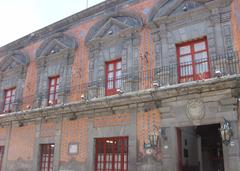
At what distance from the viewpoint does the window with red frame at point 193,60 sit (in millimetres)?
8852

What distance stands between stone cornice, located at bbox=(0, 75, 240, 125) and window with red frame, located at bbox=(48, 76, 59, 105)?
33.6 inches

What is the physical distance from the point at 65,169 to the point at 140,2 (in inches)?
270

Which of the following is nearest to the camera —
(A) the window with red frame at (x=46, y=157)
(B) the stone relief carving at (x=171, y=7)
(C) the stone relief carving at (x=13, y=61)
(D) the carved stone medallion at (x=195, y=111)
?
(D) the carved stone medallion at (x=195, y=111)

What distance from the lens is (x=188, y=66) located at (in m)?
9.17

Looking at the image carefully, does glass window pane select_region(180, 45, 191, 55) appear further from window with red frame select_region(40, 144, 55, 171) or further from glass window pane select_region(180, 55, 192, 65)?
window with red frame select_region(40, 144, 55, 171)

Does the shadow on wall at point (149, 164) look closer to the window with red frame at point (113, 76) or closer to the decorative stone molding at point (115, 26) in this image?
the window with red frame at point (113, 76)

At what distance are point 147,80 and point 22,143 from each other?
6317 millimetres

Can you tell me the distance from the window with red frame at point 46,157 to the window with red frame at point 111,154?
2.29m

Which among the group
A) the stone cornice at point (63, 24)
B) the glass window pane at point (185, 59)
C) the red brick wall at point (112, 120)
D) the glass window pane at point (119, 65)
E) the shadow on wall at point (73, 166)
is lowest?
the shadow on wall at point (73, 166)

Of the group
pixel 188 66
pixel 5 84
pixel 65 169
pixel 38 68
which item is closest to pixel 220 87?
pixel 188 66

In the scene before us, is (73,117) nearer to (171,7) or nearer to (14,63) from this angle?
(171,7)

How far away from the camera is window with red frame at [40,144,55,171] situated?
36.8 feet

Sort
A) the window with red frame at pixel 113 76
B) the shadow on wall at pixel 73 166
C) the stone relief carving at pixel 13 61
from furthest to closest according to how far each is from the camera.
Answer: the stone relief carving at pixel 13 61 → the window with red frame at pixel 113 76 → the shadow on wall at pixel 73 166

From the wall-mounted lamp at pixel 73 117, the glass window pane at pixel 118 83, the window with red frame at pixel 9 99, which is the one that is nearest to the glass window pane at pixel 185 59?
the glass window pane at pixel 118 83
